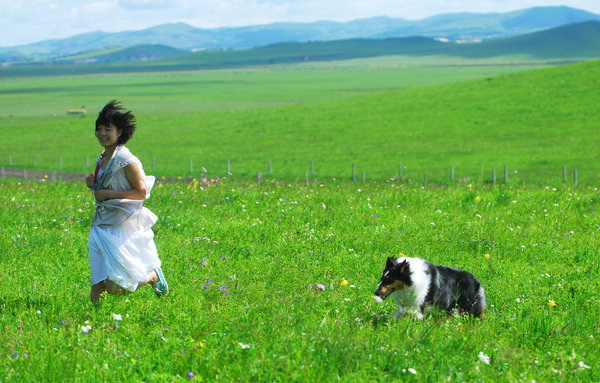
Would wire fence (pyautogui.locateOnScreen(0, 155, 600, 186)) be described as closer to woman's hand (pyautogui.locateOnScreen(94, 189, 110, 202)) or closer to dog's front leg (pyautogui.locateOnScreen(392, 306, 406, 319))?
woman's hand (pyautogui.locateOnScreen(94, 189, 110, 202))

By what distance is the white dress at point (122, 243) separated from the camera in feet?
27.0

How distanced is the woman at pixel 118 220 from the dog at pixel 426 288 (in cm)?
282

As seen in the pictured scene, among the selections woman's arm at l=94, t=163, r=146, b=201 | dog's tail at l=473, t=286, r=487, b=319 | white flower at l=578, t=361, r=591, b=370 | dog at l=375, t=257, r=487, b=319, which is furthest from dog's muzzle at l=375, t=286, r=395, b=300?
woman's arm at l=94, t=163, r=146, b=201

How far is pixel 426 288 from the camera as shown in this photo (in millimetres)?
7836

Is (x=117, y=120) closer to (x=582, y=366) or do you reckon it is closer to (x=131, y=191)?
(x=131, y=191)

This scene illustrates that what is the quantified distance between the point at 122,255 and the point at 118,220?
0.44m

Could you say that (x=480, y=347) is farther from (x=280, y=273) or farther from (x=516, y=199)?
(x=516, y=199)

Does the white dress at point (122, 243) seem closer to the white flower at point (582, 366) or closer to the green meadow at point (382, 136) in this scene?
the white flower at point (582, 366)

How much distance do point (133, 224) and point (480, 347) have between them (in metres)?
4.18

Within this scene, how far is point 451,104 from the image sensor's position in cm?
8444

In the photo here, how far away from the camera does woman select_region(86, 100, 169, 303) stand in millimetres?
8250

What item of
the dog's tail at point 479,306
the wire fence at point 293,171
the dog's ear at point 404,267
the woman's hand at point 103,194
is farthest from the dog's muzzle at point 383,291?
the wire fence at point 293,171

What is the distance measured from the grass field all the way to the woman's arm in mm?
1210

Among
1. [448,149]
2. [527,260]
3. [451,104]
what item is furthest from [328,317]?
[451,104]
